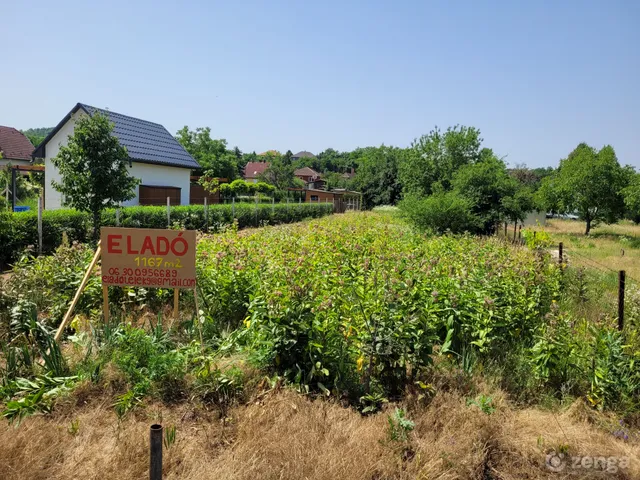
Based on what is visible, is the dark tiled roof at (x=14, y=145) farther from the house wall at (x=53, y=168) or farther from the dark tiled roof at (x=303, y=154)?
the dark tiled roof at (x=303, y=154)

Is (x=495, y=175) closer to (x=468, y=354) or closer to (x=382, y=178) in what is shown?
(x=468, y=354)

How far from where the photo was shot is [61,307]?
505 centimetres

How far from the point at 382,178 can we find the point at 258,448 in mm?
54328

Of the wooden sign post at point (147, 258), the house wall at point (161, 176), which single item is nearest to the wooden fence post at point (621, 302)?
the wooden sign post at point (147, 258)

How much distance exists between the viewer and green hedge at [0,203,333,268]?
9226 millimetres

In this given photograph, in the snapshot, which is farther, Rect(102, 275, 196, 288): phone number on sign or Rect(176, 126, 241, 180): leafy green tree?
Rect(176, 126, 241, 180): leafy green tree

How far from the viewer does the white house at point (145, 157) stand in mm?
18781

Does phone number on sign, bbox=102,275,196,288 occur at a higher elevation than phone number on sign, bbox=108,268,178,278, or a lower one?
lower

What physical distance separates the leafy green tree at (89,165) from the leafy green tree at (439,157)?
23.7 m

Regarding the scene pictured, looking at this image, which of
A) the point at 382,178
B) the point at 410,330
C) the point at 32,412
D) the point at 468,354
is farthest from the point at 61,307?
the point at 382,178

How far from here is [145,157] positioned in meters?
20.1

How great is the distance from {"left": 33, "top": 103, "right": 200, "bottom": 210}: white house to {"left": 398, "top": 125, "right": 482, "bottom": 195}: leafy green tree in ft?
53.5

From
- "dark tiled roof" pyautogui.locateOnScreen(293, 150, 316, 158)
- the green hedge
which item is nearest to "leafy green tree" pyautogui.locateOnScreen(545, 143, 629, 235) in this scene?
the green hedge

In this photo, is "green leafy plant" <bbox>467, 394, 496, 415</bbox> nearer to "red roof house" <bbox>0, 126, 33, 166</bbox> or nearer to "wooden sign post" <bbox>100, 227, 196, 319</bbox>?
"wooden sign post" <bbox>100, 227, 196, 319</bbox>
